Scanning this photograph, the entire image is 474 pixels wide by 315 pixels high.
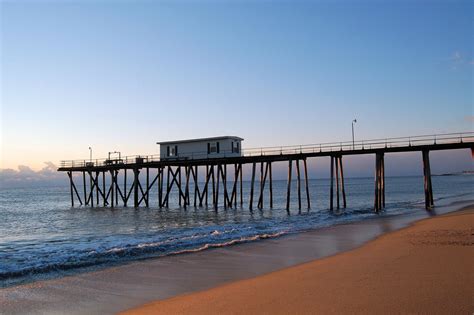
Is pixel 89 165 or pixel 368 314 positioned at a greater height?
pixel 89 165

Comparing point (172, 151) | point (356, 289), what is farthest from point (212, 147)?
point (356, 289)

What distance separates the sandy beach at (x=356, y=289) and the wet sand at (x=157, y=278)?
43 cm

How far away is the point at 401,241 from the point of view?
12.8 m

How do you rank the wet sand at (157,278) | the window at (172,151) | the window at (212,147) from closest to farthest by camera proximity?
the wet sand at (157,278)
the window at (212,147)
the window at (172,151)

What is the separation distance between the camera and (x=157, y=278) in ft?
30.5

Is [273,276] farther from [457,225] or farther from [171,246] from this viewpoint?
[457,225]

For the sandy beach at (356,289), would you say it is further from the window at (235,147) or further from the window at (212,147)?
the window at (212,147)

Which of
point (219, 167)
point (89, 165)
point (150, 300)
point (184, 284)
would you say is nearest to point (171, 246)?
point (184, 284)

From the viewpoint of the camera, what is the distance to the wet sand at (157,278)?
7.33 m

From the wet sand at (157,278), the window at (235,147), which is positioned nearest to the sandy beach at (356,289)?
the wet sand at (157,278)

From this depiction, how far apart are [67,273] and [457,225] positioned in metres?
14.6

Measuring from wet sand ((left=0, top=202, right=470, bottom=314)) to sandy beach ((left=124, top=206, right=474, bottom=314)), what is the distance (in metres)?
0.43

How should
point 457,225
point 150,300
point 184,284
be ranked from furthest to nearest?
point 457,225, point 184,284, point 150,300

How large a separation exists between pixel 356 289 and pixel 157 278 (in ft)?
15.2
